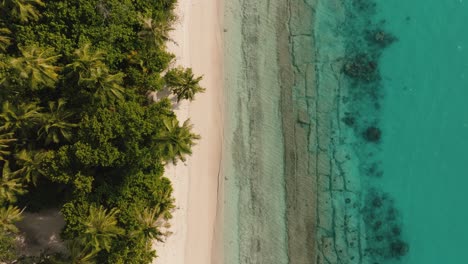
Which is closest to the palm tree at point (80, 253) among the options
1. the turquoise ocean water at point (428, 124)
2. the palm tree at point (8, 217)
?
the palm tree at point (8, 217)

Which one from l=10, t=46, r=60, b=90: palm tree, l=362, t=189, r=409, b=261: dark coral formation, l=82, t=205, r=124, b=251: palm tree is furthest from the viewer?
l=362, t=189, r=409, b=261: dark coral formation

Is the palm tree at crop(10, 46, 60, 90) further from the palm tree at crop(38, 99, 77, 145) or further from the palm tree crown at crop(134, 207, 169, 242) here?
the palm tree crown at crop(134, 207, 169, 242)

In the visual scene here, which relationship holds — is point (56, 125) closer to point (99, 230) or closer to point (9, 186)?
point (9, 186)

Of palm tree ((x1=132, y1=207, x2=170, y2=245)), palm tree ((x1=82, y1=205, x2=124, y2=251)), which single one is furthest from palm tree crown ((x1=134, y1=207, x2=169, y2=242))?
palm tree ((x1=82, y1=205, x2=124, y2=251))

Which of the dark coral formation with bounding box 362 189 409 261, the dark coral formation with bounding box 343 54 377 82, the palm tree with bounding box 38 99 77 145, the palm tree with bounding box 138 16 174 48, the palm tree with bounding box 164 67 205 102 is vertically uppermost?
the dark coral formation with bounding box 343 54 377 82

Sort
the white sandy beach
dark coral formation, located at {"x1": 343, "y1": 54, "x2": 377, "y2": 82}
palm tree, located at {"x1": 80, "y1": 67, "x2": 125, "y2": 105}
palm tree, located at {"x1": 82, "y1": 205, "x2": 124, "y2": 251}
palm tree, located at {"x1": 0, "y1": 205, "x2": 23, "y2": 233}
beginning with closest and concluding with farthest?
palm tree, located at {"x1": 82, "y1": 205, "x2": 124, "y2": 251} < palm tree, located at {"x1": 80, "y1": 67, "x2": 125, "y2": 105} < palm tree, located at {"x1": 0, "y1": 205, "x2": 23, "y2": 233} < the white sandy beach < dark coral formation, located at {"x1": 343, "y1": 54, "x2": 377, "y2": 82}

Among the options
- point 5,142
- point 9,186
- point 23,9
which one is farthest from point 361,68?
point 9,186
